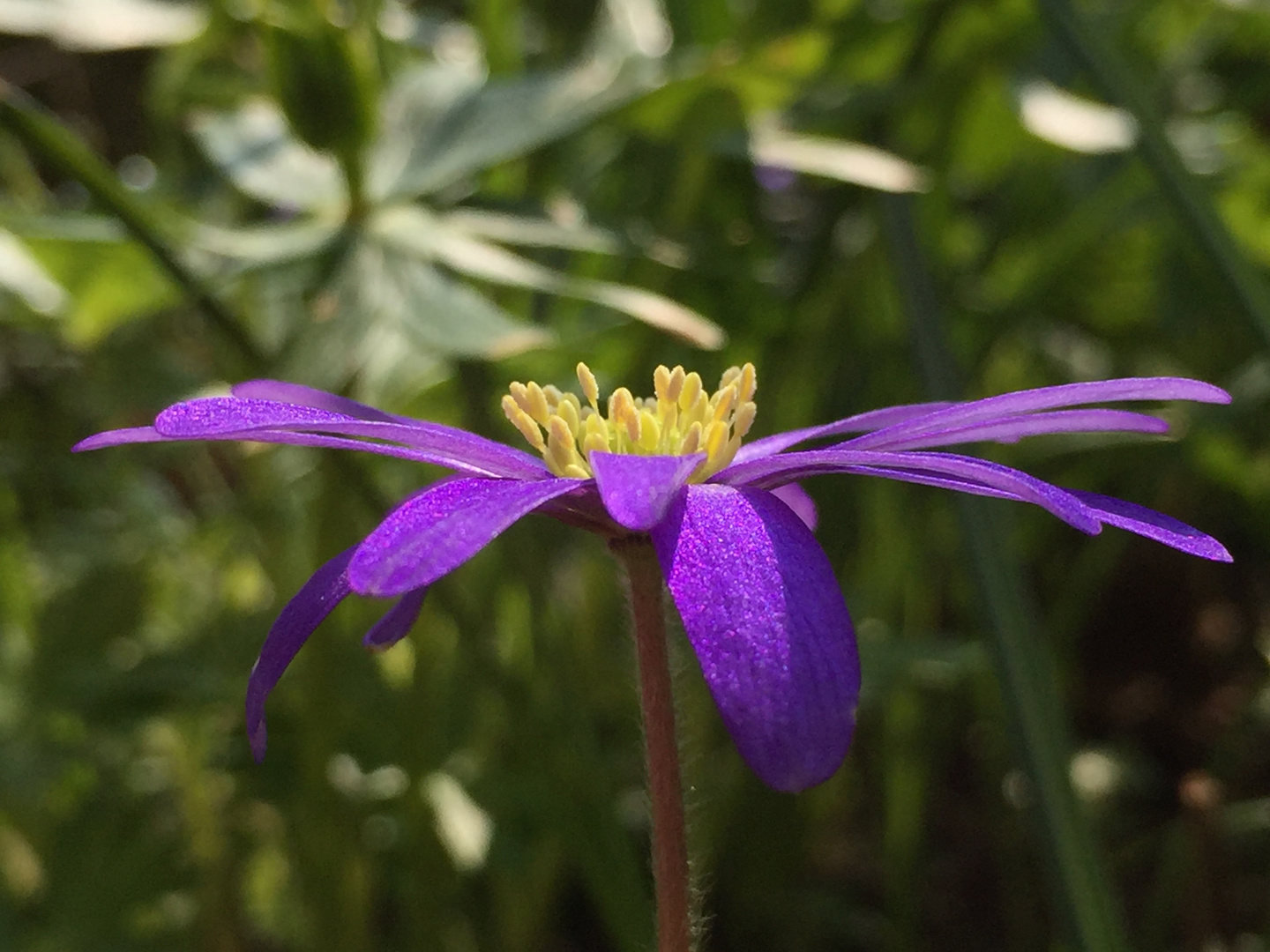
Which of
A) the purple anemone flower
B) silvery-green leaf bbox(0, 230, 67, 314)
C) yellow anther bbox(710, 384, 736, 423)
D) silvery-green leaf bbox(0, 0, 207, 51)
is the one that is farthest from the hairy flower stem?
silvery-green leaf bbox(0, 0, 207, 51)

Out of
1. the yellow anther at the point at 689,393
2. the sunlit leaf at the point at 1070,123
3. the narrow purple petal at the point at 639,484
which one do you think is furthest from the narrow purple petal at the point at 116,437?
the sunlit leaf at the point at 1070,123

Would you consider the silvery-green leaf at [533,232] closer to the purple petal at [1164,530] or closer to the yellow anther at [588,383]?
the yellow anther at [588,383]

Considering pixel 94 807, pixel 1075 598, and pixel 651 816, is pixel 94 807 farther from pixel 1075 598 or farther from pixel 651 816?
pixel 1075 598

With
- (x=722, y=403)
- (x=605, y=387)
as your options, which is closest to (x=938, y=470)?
(x=722, y=403)

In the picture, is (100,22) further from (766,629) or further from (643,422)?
(766,629)

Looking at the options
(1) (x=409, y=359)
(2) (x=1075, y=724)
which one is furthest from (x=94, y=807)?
(2) (x=1075, y=724)

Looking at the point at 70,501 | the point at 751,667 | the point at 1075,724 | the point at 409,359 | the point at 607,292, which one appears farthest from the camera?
the point at 70,501
